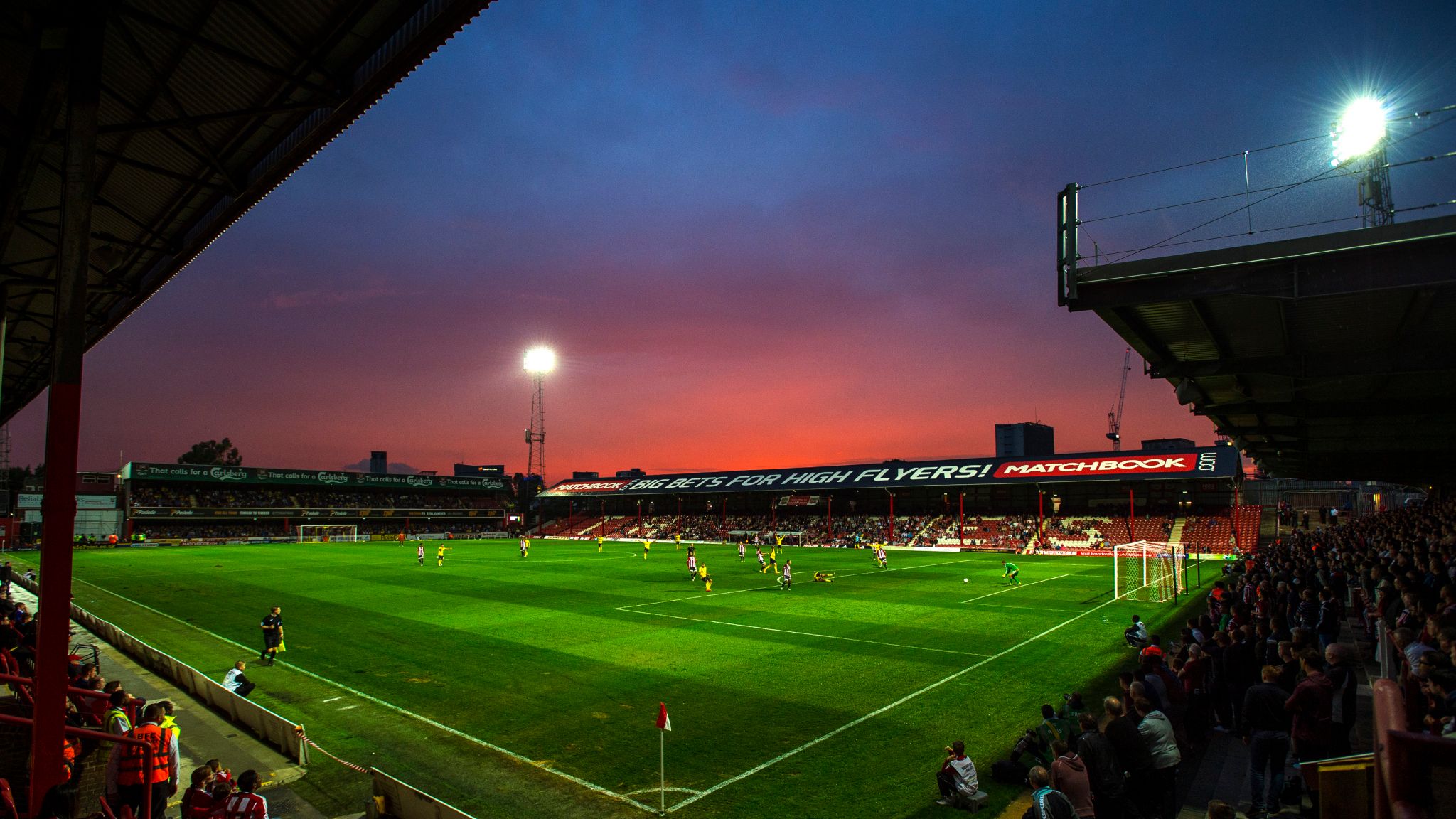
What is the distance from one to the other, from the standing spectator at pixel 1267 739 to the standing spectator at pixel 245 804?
10988 millimetres

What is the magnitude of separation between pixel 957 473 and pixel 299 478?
79951 mm

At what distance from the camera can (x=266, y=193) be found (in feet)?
38.4

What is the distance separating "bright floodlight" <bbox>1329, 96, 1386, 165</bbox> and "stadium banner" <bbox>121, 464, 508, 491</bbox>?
335ft

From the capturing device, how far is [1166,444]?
10462 cm

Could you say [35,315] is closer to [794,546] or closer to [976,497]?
[794,546]

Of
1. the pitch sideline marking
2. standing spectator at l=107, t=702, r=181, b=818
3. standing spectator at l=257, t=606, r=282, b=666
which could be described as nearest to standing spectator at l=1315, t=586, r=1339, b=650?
the pitch sideline marking

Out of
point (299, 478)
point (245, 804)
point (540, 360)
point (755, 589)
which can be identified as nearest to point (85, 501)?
point (299, 478)

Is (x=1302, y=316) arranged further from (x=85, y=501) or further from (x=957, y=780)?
(x=85, y=501)

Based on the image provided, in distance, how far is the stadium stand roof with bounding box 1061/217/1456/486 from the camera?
9.80 metres

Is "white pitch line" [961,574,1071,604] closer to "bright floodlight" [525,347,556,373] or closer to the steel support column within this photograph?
the steel support column

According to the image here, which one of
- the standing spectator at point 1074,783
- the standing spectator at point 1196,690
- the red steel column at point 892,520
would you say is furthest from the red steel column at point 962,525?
the standing spectator at point 1074,783

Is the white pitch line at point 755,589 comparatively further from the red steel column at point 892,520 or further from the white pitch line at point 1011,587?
the red steel column at point 892,520

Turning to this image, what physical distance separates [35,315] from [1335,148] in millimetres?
26053

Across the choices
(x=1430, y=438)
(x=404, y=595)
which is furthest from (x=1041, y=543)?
(x=404, y=595)
